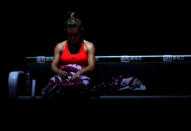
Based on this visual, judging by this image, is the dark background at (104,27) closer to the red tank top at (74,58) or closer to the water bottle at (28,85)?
the water bottle at (28,85)

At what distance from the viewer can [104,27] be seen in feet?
9.97

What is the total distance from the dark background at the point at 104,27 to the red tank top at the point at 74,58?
1.96 ft

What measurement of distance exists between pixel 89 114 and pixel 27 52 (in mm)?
1396

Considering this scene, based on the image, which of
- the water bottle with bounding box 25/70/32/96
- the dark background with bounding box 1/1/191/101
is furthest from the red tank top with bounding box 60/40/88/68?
the dark background with bounding box 1/1/191/101

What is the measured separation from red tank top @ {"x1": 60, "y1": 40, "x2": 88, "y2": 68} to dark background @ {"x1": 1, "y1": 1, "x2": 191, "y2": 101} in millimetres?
599

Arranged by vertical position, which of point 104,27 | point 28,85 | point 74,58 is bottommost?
point 28,85

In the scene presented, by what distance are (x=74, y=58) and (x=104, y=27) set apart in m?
0.80

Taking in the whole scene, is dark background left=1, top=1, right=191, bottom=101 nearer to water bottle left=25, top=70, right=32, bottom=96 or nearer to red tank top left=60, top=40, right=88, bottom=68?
water bottle left=25, top=70, right=32, bottom=96

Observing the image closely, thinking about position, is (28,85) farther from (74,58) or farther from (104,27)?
(104,27)

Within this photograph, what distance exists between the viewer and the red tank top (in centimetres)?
243

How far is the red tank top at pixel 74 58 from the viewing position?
95.8 inches

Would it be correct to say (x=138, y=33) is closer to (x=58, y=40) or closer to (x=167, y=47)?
(x=167, y=47)

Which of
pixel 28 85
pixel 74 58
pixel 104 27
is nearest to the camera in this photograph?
pixel 74 58

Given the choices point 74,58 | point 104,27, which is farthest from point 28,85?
point 104,27
